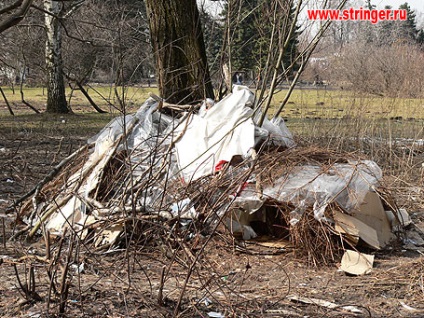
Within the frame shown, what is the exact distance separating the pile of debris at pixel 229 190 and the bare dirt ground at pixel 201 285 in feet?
0.59

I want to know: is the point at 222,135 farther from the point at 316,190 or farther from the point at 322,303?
the point at 322,303

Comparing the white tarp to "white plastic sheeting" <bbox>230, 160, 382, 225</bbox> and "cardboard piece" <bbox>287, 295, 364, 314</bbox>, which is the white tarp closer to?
"white plastic sheeting" <bbox>230, 160, 382, 225</bbox>

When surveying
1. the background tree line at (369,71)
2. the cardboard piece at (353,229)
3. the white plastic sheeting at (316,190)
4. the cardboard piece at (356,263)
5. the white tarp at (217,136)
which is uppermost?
the background tree line at (369,71)

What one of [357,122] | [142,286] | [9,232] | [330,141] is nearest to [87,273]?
[142,286]

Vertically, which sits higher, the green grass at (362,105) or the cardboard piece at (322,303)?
the green grass at (362,105)

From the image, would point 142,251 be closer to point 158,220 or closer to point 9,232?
point 158,220

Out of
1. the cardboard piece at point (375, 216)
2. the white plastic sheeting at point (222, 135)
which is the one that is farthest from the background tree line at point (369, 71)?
Result: the cardboard piece at point (375, 216)

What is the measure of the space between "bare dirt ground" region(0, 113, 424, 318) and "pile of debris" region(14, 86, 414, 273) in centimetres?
18

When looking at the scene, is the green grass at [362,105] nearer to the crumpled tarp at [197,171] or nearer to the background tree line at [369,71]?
the background tree line at [369,71]

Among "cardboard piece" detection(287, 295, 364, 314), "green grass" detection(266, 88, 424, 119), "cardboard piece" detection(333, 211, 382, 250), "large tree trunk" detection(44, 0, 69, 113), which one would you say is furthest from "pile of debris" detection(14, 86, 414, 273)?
"large tree trunk" detection(44, 0, 69, 113)

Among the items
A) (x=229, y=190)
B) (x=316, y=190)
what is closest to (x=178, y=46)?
(x=316, y=190)

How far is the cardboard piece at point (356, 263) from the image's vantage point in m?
3.81

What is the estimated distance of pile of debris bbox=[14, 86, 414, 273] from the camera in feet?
13.1

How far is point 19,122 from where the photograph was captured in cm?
1206
